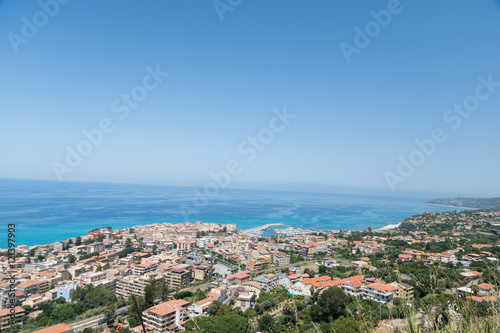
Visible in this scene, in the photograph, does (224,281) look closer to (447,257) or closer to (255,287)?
(255,287)

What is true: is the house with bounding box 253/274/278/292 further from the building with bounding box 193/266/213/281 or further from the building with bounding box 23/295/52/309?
the building with bounding box 23/295/52/309

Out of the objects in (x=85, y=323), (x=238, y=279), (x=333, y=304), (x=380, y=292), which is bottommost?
(x=85, y=323)

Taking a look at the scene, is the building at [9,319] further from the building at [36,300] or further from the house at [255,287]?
the house at [255,287]

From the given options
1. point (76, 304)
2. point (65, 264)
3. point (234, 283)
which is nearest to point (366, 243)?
point (234, 283)

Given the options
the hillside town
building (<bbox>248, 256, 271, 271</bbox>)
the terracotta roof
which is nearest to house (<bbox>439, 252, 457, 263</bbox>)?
the hillside town

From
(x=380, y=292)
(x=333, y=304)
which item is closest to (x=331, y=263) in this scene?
(x=380, y=292)

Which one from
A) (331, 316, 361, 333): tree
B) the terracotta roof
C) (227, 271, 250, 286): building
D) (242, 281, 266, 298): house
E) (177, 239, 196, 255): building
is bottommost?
(177, 239, 196, 255): building
